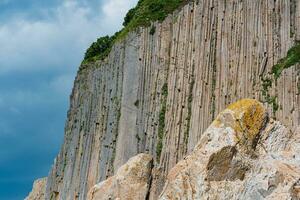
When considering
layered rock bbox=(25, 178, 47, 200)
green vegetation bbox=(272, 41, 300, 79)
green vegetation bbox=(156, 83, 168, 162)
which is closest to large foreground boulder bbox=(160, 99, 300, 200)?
green vegetation bbox=(272, 41, 300, 79)

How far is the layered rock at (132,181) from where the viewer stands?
1454 inches

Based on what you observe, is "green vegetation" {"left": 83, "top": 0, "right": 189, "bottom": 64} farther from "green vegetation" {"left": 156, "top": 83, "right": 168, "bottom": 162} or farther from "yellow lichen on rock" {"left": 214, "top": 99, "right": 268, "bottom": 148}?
"yellow lichen on rock" {"left": 214, "top": 99, "right": 268, "bottom": 148}

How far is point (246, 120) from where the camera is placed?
30266 millimetres

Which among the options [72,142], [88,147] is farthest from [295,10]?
[72,142]

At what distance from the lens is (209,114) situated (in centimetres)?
3659

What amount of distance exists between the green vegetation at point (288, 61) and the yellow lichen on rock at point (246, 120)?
Answer: 3390 mm

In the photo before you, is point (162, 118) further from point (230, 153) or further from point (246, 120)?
point (230, 153)

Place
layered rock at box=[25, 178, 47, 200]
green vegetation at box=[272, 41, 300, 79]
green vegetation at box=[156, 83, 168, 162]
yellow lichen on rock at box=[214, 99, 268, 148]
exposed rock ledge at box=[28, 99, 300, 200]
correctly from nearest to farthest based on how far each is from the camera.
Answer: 1. exposed rock ledge at box=[28, 99, 300, 200]
2. yellow lichen on rock at box=[214, 99, 268, 148]
3. green vegetation at box=[272, 41, 300, 79]
4. green vegetation at box=[156, 83, 168, 162]
5. layered rock at box=[25, 178, 47, 200]

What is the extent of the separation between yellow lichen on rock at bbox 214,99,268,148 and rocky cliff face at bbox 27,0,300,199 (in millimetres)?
1546

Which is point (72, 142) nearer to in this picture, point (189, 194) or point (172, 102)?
point (172, 102)

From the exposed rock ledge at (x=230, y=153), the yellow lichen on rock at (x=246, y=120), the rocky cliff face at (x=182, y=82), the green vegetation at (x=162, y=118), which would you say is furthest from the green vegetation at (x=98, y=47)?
the exposed rock ledge at (x=230, y=153)

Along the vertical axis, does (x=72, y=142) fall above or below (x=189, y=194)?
above

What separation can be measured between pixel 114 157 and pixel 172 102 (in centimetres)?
578

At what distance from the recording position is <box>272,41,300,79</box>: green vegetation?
33.3 metres
